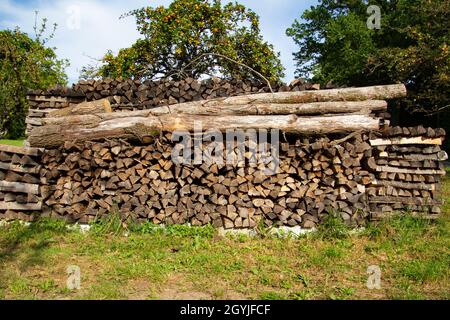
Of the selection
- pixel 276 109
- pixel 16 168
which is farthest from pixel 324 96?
pixel 16 168

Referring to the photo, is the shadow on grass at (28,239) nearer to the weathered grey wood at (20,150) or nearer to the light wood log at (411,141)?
the weathered grey wood at (20,150)

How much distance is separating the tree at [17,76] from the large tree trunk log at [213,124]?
12.4 metres

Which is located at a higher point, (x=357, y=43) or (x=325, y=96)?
(x=357, y=43)

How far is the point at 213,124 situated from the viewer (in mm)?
5559

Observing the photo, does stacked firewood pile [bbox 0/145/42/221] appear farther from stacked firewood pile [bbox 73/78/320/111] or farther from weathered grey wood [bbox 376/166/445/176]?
weathered grey wood [bbox 376/166/445/176]

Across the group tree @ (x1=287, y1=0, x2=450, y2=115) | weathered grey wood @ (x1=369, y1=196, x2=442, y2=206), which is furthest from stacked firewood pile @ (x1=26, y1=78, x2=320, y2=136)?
tree @ (x1=287, y1=0, x2=450, y2=115)

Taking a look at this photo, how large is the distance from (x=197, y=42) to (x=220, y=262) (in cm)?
1026

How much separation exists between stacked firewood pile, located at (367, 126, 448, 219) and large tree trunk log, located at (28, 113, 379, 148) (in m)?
0.56

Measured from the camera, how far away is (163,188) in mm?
5465

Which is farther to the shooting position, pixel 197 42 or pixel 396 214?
pixel 197 42

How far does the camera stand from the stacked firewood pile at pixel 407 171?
5.62 meters

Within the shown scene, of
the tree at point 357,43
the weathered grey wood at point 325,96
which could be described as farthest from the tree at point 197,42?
the weathered grey wood at point 325,96

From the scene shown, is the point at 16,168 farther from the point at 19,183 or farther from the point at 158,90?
the point at 158,90
